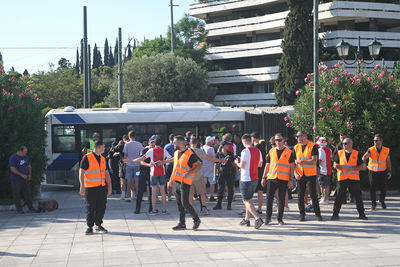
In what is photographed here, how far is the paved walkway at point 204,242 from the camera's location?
711 centimetres

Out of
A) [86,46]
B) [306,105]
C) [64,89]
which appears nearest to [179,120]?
[306,105]

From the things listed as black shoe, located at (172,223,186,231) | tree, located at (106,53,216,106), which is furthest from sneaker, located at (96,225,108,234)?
tree, located at (106,53,216,106)

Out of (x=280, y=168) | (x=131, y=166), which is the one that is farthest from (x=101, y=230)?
(x=131, y=166)

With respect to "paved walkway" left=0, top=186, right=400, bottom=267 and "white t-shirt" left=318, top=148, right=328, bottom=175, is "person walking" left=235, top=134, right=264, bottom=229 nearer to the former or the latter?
"paved walkway" left=0, top=186, right=400, bottom=267

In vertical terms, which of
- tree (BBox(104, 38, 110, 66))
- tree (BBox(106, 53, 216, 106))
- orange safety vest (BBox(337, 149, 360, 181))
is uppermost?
tree (BBox(104, 38, 110, 66))

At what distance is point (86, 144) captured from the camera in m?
17.1

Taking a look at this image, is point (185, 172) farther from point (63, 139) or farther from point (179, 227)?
point (63, 139)

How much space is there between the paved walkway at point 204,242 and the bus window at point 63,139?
5.68 m

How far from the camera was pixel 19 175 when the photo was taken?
12.1 m

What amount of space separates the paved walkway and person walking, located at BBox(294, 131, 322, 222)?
396 millimetres

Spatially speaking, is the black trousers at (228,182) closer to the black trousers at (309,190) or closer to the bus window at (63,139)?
the black trousers at (309,190)

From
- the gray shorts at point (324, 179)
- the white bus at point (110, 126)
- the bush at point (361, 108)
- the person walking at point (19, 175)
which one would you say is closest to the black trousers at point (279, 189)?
the gray shorts at point (324, 179)

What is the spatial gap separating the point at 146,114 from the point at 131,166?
4.15 meters

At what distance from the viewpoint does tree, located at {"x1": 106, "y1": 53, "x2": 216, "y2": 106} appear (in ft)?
138
